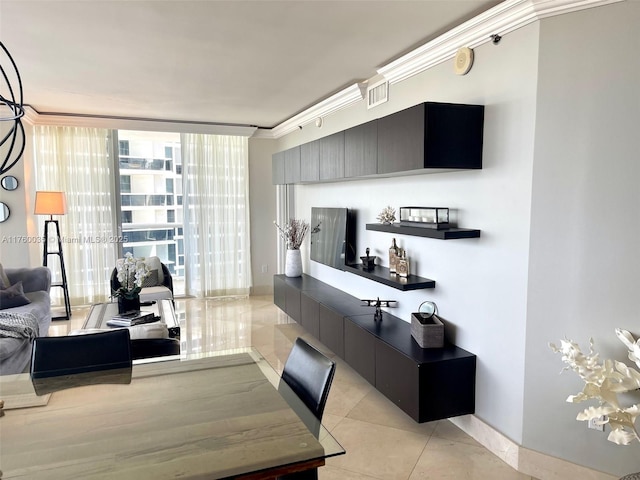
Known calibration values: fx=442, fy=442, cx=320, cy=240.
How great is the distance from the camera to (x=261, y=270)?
6867 mm

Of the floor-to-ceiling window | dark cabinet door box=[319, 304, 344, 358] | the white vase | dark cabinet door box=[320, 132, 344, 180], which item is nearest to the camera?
dark cabinet door box=[319, 304, 344, 358]

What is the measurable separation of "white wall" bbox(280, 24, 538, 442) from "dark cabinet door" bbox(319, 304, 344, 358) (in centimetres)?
76

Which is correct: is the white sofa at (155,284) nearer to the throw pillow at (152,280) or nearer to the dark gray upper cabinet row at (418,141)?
the throw pillow at (152,280)

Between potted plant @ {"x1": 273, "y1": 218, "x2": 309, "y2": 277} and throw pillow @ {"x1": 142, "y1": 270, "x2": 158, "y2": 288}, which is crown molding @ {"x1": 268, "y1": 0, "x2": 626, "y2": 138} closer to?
potted plant @ {"x1": 273, "y1": 218, "x2": 309, "y2": 277}

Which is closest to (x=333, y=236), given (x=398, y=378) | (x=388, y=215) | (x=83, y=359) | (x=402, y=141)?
(x=388, y=215)

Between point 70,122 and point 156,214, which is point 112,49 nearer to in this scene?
point 70,122

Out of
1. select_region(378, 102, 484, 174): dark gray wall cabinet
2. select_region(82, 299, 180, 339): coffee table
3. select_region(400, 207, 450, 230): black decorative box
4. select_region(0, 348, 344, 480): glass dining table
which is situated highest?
select_region(378, 102, 484, 174): dark gray wall cabinet

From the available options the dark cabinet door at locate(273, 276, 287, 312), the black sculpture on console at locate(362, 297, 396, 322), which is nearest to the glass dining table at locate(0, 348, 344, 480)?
the black sculpture on console at locate(362, 297, 396, 322)

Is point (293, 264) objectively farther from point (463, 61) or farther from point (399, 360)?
point (463, 61)

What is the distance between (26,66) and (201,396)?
317 cm

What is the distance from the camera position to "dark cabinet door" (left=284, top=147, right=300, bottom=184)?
196 inches

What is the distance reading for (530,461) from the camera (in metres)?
2.40

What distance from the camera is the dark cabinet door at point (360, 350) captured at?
10.5 feet

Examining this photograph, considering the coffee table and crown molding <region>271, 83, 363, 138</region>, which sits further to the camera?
crown molding <region>271, 83, 363, 138</region>
